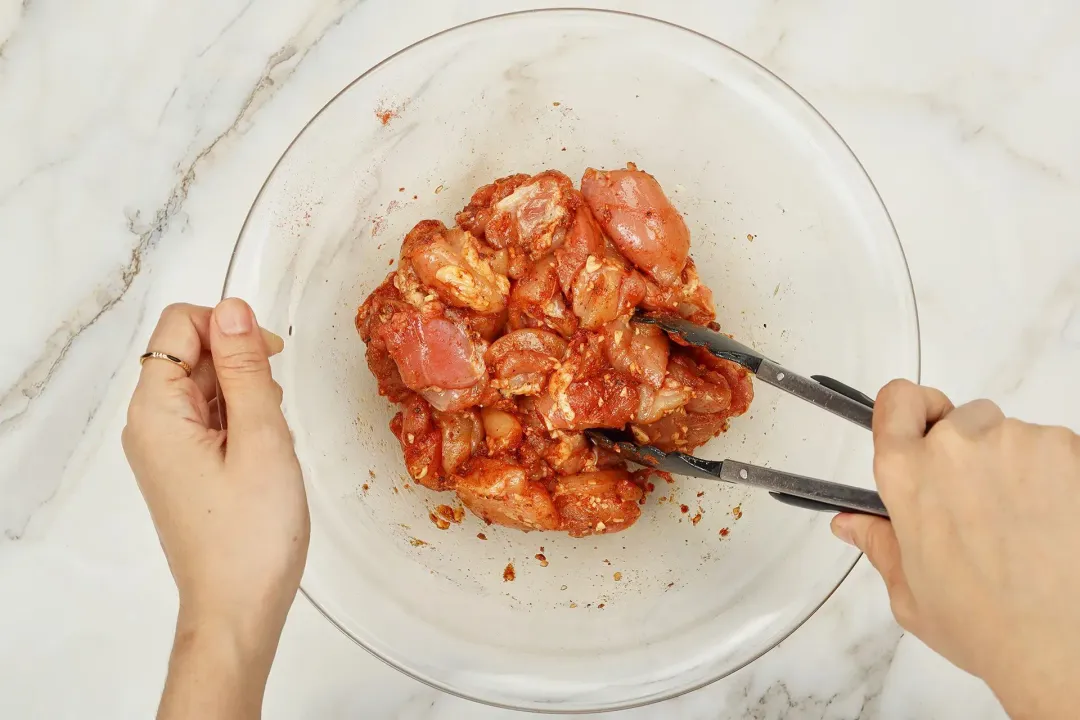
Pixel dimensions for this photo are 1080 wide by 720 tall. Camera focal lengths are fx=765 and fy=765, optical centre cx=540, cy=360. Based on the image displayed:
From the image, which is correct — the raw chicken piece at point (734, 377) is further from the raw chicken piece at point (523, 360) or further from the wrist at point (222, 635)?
the wrist at point (222, 635)

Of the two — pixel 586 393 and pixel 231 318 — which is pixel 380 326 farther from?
pixel 586 393

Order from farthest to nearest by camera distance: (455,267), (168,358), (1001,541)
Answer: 1. (455,267)
2. (168,358)
3. (1001,541)

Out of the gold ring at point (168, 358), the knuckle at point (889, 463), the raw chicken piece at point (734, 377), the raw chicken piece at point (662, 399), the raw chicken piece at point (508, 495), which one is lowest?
the gold ring at point (168, 358)

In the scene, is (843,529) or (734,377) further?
(734,377)

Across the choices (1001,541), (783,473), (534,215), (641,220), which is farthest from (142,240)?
(1001,541)

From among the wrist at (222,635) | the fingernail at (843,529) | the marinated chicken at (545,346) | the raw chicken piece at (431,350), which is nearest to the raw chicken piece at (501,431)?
the marinated chicken at (545,346)
